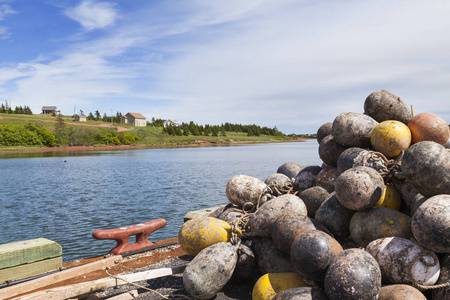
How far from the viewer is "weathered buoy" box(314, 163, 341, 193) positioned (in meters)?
7.14

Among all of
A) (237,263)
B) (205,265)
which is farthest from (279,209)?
(205,265)

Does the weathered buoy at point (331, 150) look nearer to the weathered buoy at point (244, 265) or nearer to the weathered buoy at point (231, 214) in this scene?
the weathered buoy at point (231, 214)

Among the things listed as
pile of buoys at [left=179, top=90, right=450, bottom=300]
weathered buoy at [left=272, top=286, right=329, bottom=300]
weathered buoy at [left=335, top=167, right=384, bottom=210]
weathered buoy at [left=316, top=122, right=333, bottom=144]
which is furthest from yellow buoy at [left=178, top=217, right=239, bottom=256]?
weathered buoy at [left=316, top=122, right=333, bottom=144]

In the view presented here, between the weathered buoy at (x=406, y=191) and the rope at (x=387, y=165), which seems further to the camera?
the rope at (x=387, y=165)

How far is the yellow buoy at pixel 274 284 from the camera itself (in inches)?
186

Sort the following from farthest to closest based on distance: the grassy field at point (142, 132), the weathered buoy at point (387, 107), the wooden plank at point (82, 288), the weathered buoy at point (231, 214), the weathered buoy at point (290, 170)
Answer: the grassy field at point (142, 132), the weathered buoy at point (290, 170), the weathered buoy at point (387, 107), the weathered buoy at point (231, 214), the wooden plank at point (82, 288)

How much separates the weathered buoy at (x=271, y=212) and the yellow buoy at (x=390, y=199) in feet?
4.16

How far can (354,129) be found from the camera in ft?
22.2

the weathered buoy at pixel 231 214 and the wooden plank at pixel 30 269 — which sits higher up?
the weathered buoy at pixel 231 214

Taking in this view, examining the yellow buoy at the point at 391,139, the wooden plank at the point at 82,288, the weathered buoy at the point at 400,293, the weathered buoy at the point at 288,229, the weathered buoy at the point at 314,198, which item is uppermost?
the yellow buoy at the point at 391,139

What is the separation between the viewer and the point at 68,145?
86750mm

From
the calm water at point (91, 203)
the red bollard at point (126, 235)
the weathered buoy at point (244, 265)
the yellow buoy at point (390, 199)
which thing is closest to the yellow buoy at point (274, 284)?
the weathered buoy at point (244, 265)

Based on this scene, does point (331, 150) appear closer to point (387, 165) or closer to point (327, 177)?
point (327, 177)

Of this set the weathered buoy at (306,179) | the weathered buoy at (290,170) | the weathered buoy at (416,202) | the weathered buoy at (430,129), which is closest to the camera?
the weathered buoy at (416,202)
